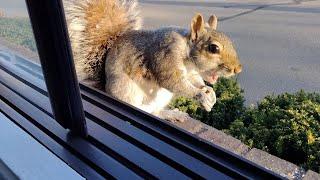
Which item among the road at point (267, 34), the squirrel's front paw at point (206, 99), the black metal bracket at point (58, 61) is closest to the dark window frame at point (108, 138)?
the black metal bracket at point (58, 61)

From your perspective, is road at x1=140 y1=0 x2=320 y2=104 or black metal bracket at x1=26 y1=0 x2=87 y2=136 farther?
road at x1=140 y1=0 x2=320 y2=104

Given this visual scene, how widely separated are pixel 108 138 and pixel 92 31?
0.67 m

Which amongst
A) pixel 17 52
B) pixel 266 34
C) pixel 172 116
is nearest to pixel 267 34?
pixel 266 34

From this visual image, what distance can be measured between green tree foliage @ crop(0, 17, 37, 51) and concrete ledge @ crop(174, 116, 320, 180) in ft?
1.80

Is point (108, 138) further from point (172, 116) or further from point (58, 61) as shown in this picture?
point (172, 116)

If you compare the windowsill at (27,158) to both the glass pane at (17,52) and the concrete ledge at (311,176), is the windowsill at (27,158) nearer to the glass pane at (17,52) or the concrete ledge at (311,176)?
the glass pane at (17,52)

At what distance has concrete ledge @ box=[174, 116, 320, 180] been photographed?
1222 millimetres

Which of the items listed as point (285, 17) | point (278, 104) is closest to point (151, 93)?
point (278, 104)

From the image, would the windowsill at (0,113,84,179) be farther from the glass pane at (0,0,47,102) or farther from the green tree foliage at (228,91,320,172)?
the green tree foliage at (228,91,320,172)

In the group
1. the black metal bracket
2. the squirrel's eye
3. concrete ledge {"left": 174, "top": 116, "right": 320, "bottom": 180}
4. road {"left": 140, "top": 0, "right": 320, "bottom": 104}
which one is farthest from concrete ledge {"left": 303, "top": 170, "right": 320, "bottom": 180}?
road {"left": 140, "top": 0, "right": 320, "bottom": 104}

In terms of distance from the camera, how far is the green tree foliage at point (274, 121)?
59.4 inches

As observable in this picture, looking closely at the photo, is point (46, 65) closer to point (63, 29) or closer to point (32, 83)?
point (63, 29)

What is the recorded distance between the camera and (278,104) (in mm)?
1801

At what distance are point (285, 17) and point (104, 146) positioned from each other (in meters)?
3.76
